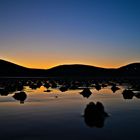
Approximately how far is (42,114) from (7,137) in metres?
10.9

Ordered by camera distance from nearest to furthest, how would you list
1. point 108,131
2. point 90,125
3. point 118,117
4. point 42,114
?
point 108,131 → point 90,125 → point 118,117 → point 42,114

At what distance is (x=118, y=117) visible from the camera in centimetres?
2841

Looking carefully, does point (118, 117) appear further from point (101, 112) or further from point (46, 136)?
point (46, 136)

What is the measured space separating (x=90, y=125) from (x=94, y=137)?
13.5ft

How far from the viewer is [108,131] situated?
21.8m

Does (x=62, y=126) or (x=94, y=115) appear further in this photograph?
(x=94, y=115)

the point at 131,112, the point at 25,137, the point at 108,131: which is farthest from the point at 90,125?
the point at 131,112

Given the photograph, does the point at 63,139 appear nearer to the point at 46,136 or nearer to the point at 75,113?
the point at 46,136

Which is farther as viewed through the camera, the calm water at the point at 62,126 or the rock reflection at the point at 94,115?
the rock reflection at the point at 94,115

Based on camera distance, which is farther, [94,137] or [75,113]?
[75,113]


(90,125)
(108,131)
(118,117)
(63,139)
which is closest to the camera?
(63,139)

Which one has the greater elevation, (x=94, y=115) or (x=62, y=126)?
(x=94, y=115)

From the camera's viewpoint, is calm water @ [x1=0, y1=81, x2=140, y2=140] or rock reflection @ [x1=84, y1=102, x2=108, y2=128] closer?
calm water @ [x1=0, y1=81, x2=140, y2=140]

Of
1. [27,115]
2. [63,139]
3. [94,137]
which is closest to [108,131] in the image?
[94,137]
